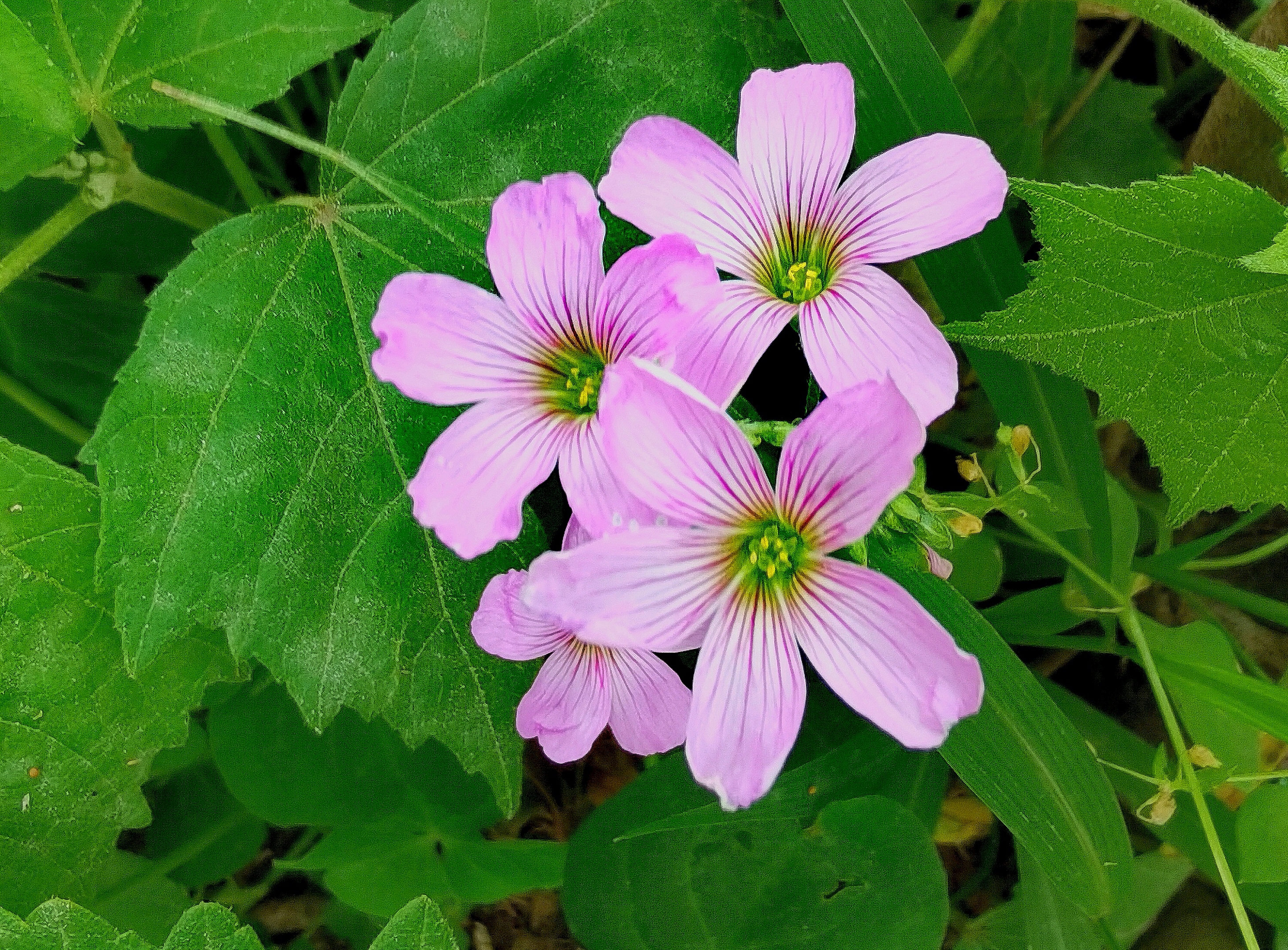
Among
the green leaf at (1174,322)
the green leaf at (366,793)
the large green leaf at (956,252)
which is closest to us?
the green leaf at (1174,322)

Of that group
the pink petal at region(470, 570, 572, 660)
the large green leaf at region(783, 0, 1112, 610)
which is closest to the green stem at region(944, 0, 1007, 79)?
the large green leaf at region(783, 0, 1112, 610)

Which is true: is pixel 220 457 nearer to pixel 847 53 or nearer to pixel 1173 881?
pixel 847 53

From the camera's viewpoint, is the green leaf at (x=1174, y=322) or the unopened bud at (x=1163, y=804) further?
the unopened bud at (x=1163, y=804)

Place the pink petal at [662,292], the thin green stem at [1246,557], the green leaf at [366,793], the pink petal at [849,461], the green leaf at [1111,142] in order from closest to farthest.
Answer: the pink petal at [849,461]
the pink petal at [662,292]
the thin green stem at [1246,557]
the green leaf at [366,793]
the green leaf at [1111,142]

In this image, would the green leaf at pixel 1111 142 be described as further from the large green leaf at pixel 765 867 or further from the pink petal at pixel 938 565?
the large green leaf at pixel 765 867

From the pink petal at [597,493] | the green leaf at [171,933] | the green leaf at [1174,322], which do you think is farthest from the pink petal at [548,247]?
the green leaf at [171,933]

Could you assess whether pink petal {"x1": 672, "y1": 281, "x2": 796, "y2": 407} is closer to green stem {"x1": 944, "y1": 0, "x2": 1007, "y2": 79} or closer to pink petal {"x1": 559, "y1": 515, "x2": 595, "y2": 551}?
pink petal {"x1": 559, "y1": 515, "x2": 595, "y2": 551}

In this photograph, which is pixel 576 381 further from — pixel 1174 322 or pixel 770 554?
pixel 1174 322

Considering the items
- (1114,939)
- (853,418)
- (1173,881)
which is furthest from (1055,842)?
(853,418)
